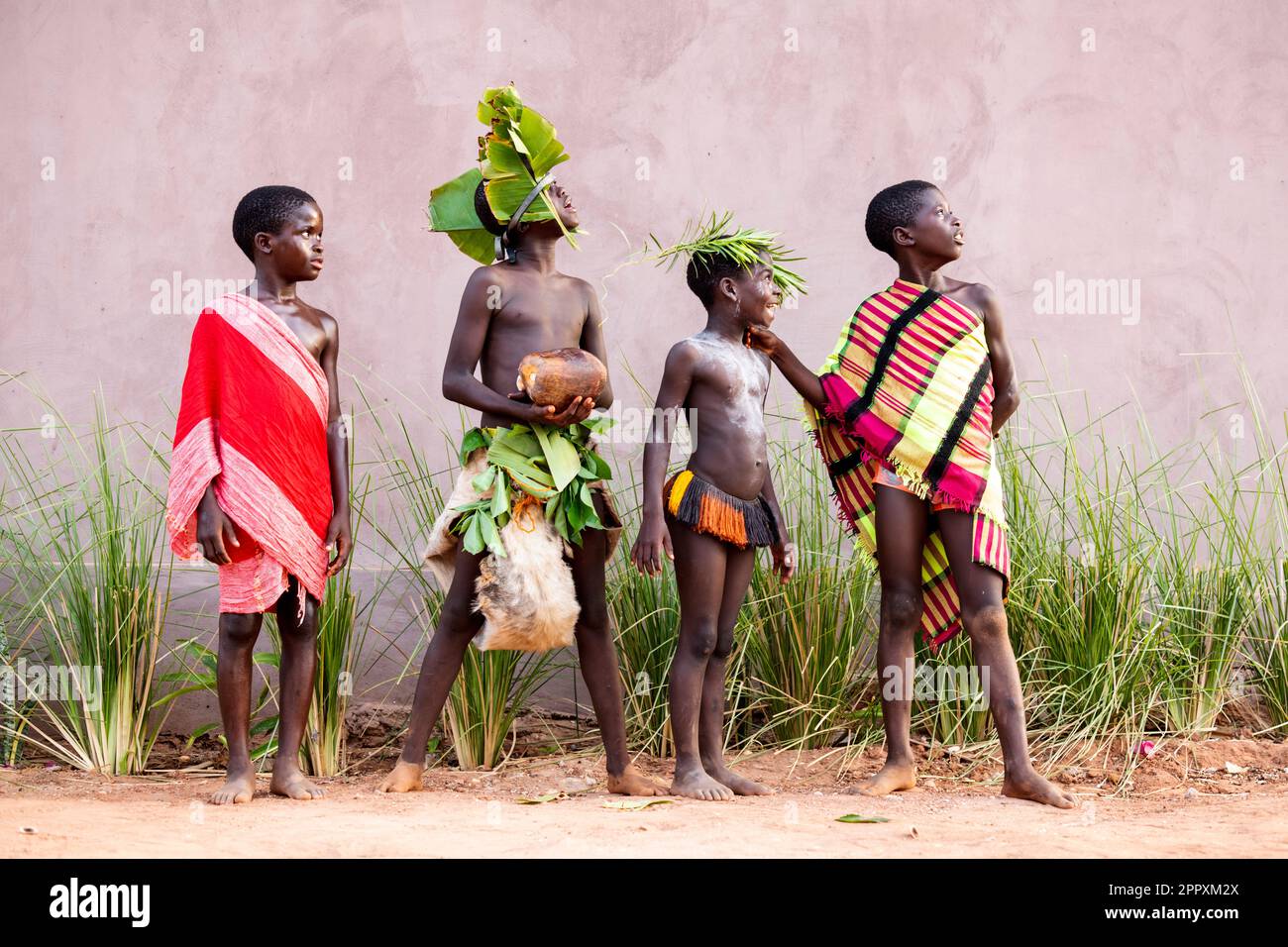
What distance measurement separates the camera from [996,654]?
12.8ft

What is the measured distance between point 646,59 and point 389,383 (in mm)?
1712

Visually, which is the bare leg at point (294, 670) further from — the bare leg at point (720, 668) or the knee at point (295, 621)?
the bare leg at point (720, 668)

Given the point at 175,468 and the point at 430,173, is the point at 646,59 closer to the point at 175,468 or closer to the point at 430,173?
the point at 430,173

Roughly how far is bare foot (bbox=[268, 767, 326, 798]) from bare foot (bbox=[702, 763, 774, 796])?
114cm

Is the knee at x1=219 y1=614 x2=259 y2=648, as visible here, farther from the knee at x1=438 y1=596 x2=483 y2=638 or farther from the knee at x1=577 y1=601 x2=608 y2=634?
the knee at x1=577 y1=601 x2=608 y2=634

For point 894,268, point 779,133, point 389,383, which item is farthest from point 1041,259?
point 389,383

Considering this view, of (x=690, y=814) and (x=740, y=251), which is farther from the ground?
(x=740, y=251)

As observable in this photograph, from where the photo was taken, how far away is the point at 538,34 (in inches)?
215

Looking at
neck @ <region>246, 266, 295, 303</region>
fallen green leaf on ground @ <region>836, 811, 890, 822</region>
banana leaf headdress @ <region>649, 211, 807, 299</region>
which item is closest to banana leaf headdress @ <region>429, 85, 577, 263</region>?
banana leaf headdress @ <region>649, 211, 807, 299</region>

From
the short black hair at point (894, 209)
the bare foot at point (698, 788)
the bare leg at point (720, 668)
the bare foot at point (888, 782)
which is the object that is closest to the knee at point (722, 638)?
the bare leg at point (720, 668)

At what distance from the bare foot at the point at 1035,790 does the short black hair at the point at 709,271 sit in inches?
66.4

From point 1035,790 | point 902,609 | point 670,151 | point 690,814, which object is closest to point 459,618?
point 690,814

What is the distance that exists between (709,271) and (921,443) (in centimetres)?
84

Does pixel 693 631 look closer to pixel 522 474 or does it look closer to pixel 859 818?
pixel 522 474
